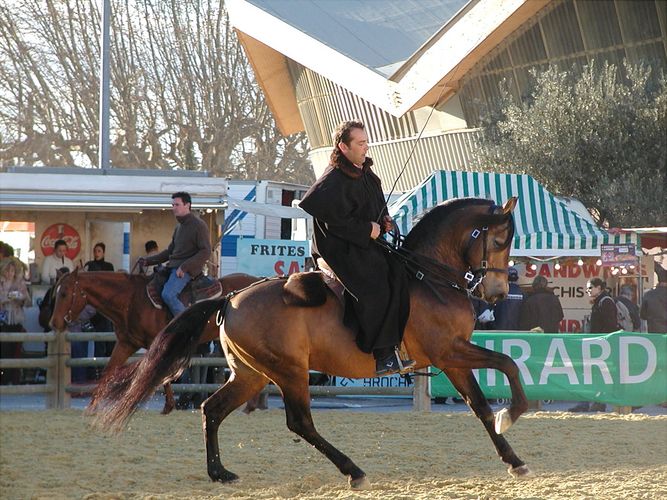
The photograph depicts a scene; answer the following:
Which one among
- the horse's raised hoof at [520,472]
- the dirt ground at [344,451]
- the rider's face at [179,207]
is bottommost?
the dirt ground at [344,451]

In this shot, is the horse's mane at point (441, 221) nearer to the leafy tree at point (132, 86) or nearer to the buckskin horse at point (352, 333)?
the buckskin horse at point (352, 333)

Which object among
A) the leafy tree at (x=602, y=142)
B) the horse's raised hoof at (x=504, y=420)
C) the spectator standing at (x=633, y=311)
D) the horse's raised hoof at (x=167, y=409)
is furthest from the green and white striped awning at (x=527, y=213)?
the horse's raised hoof at (x=504, y=420)

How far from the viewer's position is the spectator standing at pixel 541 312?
17.8m

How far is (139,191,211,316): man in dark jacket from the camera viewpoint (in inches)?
571

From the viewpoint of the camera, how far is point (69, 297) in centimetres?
1488

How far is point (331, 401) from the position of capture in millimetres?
17719

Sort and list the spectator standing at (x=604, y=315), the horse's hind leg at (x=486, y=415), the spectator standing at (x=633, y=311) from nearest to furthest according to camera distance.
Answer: the horse's hind leg at (x=486, y=415) → the spectator standing at (x=604, y=315) → the spectator standing at (x=633, y=311)

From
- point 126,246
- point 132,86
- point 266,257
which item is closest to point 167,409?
point 266,257

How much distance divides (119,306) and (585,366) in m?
6.07

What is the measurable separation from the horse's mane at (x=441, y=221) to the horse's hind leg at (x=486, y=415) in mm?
1047

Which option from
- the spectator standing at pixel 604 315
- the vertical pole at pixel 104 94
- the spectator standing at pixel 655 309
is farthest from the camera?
the vertical pole at pixel 104 94

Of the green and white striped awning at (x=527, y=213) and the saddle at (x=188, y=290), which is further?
the green and white striped awning at (x=527, y=213)

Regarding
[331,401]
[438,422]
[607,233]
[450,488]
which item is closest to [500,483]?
[450,488]

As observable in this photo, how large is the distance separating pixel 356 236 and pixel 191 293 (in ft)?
21.6
